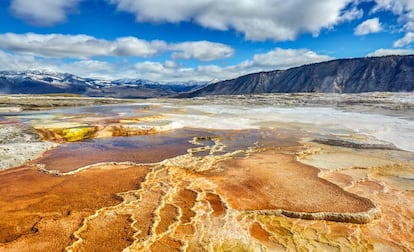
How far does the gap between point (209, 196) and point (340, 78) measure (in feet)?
351

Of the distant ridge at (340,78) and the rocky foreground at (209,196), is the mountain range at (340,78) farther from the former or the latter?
the rocky foreground at (209,196)

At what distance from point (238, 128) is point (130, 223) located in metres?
15.0

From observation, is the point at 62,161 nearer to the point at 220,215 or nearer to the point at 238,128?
the point at 220,215

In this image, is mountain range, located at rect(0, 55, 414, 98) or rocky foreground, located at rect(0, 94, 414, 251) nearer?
rocky foreground, located at rect(0, 94, 414, 251)

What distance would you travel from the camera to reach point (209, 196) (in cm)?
816

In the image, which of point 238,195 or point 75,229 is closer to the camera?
point 75,229

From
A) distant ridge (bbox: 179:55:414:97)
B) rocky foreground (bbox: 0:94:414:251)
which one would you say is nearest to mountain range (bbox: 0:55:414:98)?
distant ridge (bbox: 179:55:414:97)

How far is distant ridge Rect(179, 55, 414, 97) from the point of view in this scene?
303 feet

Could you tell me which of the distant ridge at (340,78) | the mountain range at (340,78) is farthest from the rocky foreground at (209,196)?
the distant ridge at (340,78)

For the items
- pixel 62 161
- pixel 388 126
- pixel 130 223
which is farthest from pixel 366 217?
pixel 388 126

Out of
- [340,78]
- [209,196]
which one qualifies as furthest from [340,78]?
[209,196]

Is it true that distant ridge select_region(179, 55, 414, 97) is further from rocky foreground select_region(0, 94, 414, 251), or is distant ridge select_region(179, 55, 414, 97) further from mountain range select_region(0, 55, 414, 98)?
rocky foreground select_region(0, 94, 414, 251)

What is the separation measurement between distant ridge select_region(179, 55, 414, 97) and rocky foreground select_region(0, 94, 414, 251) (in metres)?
90.0

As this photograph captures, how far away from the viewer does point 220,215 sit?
697 centimetres
